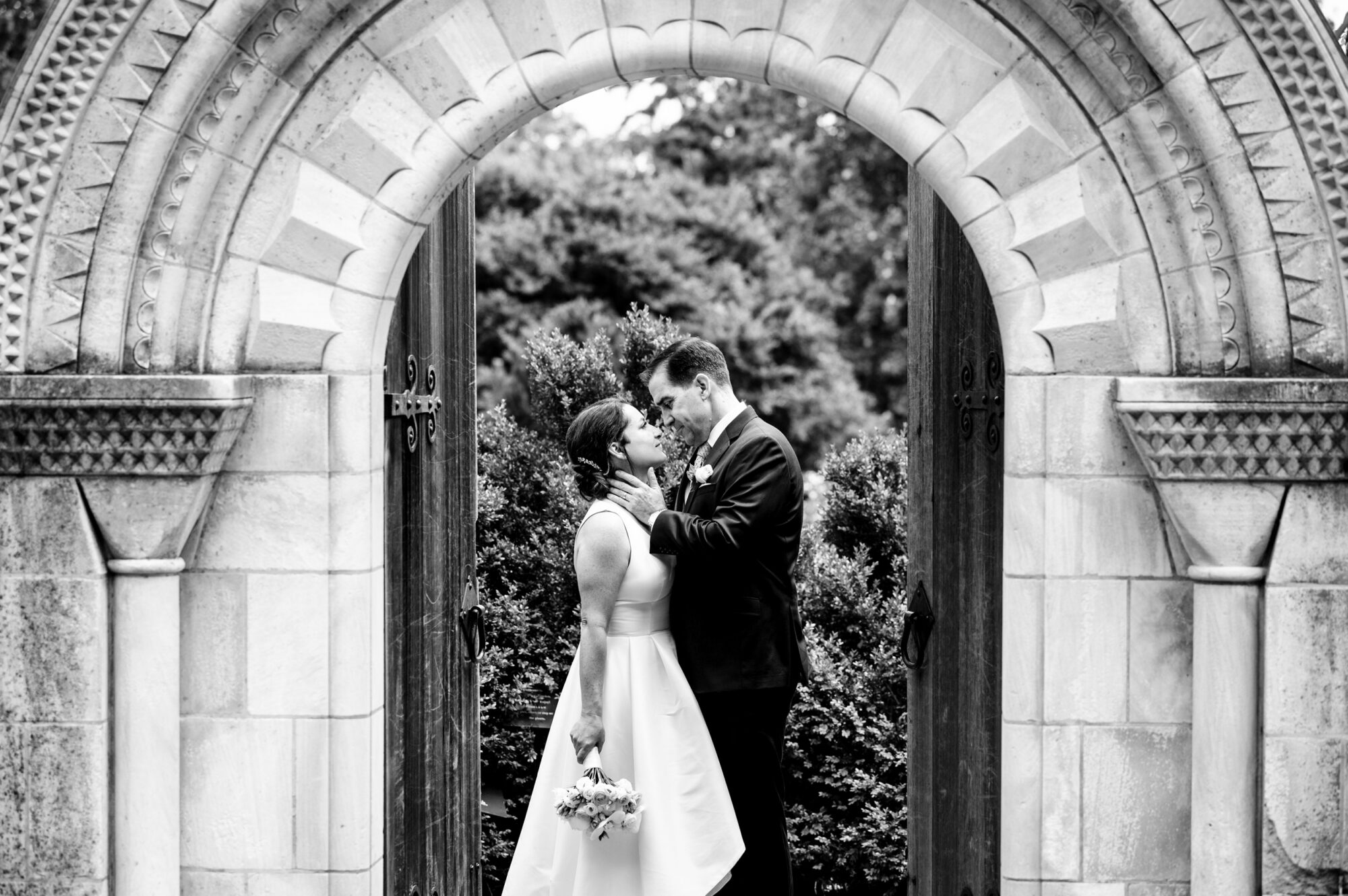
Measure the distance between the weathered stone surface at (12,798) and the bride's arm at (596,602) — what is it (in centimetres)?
158

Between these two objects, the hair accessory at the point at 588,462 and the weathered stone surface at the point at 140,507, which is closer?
the weathered stone surface at the point at 140,507

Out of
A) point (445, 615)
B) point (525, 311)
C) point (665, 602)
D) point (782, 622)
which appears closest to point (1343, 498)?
point (782, 622)

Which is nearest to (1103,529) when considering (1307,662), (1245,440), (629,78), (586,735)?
(1245,440)

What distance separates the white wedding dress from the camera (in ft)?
14.7

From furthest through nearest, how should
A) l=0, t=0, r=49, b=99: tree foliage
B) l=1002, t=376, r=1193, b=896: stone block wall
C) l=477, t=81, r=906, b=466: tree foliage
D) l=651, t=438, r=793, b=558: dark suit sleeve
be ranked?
l=477, t=81, r=906, b=466: tree foliage → l=0, t=0, r=49, b=99: tree foliage → l=651, t=438, r=793, b=558: dark suit sleeve → l=1002, t=376, r=1193, b=896: stone block wall

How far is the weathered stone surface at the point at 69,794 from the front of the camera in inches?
157

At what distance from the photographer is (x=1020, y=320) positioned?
13.2 feet

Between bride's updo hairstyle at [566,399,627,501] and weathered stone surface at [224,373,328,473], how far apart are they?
0.86 metres

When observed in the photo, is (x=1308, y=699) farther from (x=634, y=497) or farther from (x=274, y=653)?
(x=274, y=653)

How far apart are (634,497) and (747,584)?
463mm

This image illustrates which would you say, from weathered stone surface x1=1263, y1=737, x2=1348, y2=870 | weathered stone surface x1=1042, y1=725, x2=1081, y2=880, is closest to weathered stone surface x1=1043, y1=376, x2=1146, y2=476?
weathered stone surface x1=1042, y1=725, x2=1081, y2=880

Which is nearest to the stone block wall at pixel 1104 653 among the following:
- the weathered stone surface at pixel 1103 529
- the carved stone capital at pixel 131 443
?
the weathered stone surface at pixel 1103 529

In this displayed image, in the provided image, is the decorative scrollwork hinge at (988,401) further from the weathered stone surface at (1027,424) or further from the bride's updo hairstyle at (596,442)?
the bride's updo hairstyle at (596,442)

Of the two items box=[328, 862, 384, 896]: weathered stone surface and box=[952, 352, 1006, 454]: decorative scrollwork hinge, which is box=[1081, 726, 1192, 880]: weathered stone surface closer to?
box=[952, 352, 1006, 454]: decorative scrollwork hinge
